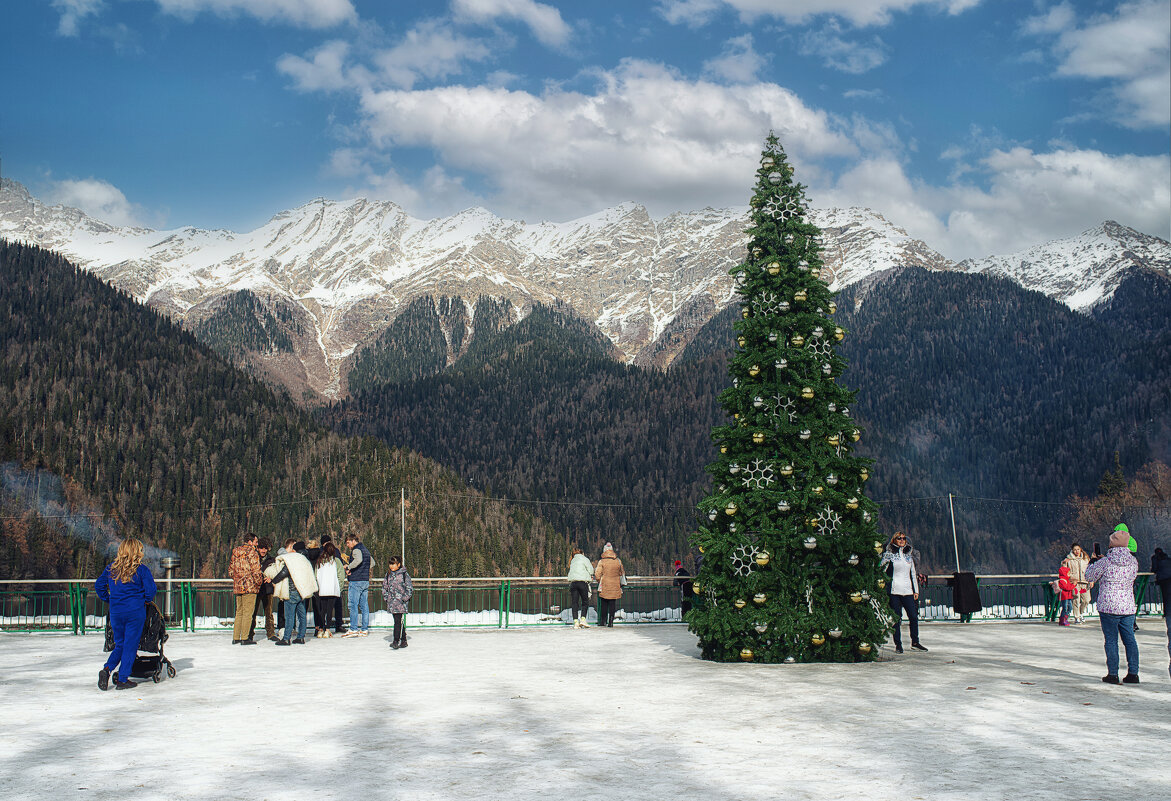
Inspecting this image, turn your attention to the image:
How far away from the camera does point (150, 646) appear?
13641 mm

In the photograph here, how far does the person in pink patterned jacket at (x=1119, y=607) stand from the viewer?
13.0 metres

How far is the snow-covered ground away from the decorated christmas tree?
713 mm

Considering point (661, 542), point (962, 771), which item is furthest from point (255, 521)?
point (962, 771)

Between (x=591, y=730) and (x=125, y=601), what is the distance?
23.1 ft

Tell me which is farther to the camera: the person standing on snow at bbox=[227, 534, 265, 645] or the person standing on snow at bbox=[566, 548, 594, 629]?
the person standing on snow at bbox=[566, 548, 594, 629]

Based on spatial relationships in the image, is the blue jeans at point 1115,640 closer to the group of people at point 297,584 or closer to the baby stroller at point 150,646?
the group of people at point 297,584

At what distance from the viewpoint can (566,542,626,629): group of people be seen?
2431 centimetres

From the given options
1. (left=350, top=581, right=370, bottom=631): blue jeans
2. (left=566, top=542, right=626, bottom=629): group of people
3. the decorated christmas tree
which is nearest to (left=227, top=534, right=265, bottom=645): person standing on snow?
(left=350, top=581, right=370, bottom=631): blue jeans

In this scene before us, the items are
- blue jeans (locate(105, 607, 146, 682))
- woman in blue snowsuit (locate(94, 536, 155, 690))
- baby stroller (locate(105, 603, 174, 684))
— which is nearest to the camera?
woman in blue snowsuit (locate(94, 536, 155, 690))

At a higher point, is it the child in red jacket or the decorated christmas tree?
the decorated christmas tree

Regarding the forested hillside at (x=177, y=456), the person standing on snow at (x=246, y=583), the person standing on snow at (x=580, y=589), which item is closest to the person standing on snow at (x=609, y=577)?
the person standing on snow at (x=580, y=589)

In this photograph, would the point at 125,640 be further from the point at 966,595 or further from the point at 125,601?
the point at 966,595

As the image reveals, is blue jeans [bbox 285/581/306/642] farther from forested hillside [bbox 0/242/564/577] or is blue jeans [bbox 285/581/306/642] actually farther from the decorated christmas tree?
forested hillside [bbox 0/242/564/577]

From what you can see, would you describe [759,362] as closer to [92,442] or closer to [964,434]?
[92,442]
